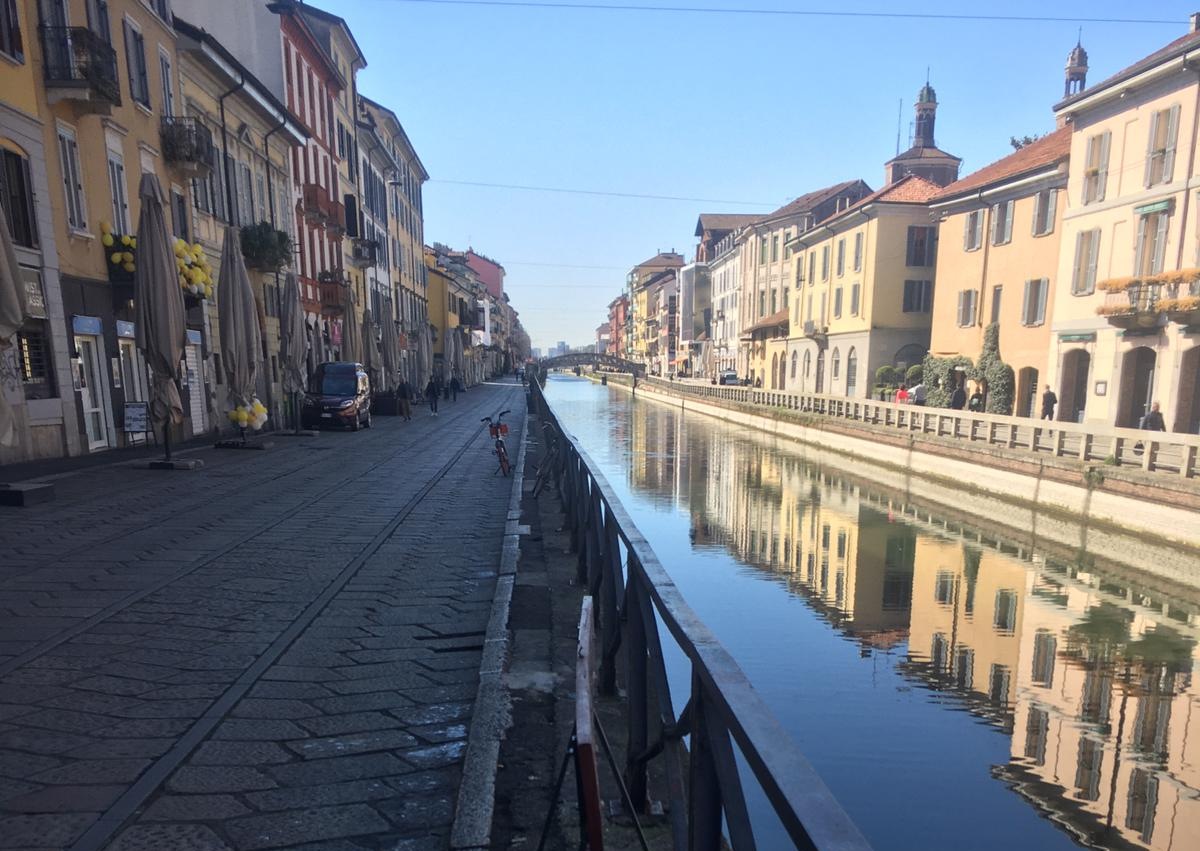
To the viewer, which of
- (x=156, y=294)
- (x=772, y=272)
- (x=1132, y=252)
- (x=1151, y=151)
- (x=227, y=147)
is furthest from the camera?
(x=772, y=272)

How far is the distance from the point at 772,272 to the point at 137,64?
39777mm

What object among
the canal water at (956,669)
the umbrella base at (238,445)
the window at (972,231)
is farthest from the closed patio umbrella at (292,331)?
the window at (972,231)

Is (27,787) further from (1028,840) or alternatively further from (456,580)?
(1028,840)

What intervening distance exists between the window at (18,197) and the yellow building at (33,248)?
0.01 meters

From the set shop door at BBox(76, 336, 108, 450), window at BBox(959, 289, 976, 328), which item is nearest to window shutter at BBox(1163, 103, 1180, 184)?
window at BBox(959, 289, 976, 328)

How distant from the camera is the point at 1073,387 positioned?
20.0 metres

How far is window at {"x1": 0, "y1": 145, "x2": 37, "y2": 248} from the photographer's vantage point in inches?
409

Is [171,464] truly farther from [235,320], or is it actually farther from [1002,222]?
[1002,222]

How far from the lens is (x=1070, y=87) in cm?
4212

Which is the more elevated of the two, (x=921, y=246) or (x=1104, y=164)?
Answer: (x=1104, y=164)

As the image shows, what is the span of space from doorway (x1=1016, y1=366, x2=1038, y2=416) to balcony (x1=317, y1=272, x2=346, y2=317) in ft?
77.5

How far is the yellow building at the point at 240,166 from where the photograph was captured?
15883 millimetres

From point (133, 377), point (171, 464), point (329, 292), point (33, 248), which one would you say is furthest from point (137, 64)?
point (329, 292)

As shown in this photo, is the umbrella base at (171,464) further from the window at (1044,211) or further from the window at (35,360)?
the window at (1044,211)
